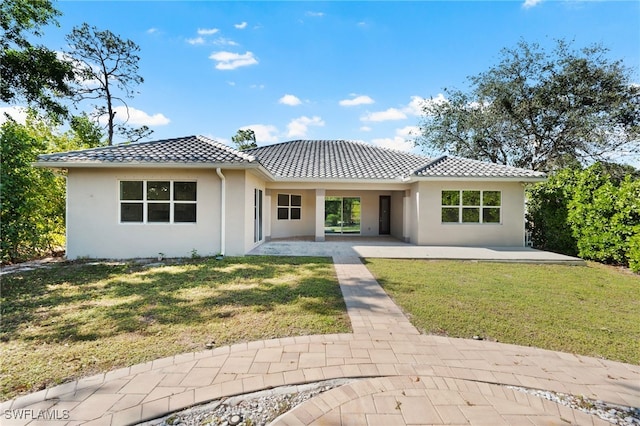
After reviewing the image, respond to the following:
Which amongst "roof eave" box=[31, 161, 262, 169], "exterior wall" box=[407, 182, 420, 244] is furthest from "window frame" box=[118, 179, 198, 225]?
"exterior wall" box=[407, 182, 420, 244]

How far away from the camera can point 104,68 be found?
2305 cm

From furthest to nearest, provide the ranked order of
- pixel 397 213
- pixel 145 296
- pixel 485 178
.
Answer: pixel 397 213 < pixel 485 178 < pixel 145 296

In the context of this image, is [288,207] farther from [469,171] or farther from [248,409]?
[248,409]

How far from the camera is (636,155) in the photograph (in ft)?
65.5

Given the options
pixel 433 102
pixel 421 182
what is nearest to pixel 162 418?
pixel 421 182

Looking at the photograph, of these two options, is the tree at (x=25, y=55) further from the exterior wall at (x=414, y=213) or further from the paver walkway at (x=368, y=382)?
the exterior wall at (x=414, y=213)

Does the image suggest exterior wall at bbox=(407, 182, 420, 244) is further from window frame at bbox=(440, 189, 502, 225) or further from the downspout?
the downspout

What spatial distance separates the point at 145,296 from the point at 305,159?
12579 millimetres

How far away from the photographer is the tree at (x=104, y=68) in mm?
21844

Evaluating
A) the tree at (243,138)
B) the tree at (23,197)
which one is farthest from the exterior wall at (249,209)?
the tree at (243,138)

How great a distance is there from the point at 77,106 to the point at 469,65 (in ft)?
94.5

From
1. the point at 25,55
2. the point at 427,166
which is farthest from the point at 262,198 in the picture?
the point at 25,55

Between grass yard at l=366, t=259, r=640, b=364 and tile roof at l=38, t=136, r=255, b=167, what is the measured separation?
6.12 m

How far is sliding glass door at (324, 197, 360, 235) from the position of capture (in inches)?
722
